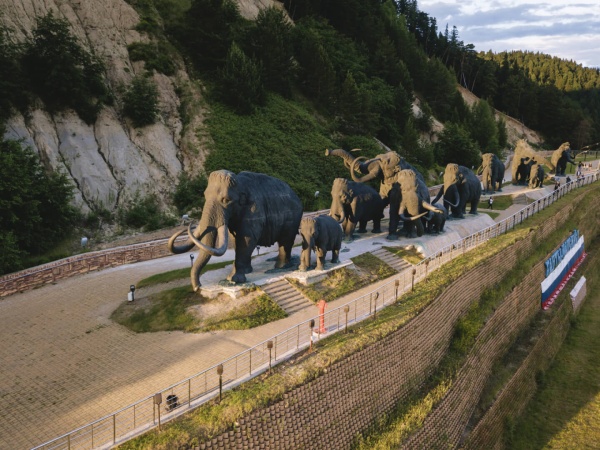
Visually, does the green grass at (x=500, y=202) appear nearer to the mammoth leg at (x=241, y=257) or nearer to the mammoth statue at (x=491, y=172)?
the mammoth statue at (x=491, y=172)

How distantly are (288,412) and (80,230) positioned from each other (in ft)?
76.5

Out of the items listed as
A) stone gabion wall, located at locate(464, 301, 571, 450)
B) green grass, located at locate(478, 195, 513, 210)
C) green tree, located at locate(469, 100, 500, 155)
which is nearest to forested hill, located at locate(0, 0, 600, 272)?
green tree, located at locate(469, 100, 500, 155)

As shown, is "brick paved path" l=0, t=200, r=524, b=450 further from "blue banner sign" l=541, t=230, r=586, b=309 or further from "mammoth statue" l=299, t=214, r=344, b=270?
"blue banner sign" l=541, t=230, r=586, b=309

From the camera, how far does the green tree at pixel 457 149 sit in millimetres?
59750

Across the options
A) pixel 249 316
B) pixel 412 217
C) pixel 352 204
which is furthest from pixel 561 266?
pixel 249 316

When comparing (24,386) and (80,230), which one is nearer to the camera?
(24,386)

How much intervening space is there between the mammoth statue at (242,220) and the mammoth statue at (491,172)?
26.1m

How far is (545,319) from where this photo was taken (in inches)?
952

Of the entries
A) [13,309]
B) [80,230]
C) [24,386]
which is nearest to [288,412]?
[24,386]

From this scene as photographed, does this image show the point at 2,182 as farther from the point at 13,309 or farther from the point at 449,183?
the point at 449,183

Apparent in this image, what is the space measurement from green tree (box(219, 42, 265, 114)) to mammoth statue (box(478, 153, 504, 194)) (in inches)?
864

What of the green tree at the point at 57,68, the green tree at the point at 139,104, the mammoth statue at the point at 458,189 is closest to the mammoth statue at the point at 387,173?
the mammoth statue at the point at 458,189

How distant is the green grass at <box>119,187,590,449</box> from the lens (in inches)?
397

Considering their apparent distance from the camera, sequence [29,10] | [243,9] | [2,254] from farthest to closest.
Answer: [243,9] → [29,10] → [2,254]
